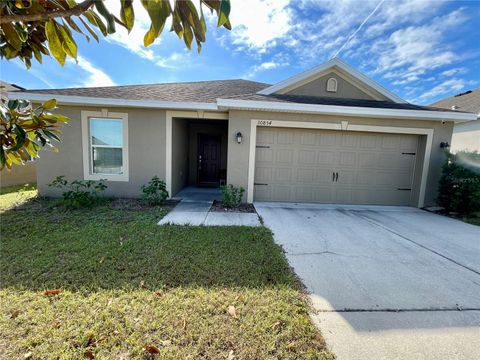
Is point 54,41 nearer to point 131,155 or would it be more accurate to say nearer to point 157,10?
point 157,10

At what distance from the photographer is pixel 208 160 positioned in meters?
9.88

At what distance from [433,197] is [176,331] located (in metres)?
8.22

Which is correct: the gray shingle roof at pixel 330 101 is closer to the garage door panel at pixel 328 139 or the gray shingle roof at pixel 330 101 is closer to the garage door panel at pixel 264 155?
the garage door panel at pixel 328 139

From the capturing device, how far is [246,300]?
2268 millimetres

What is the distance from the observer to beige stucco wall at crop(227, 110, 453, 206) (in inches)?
244

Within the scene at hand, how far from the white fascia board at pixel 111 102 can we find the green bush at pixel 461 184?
6918mm

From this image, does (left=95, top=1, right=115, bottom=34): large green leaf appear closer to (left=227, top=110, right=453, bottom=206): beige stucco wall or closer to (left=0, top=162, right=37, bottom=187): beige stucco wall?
(left=227, top=110, right=453, bottom=206): beige stucco wall

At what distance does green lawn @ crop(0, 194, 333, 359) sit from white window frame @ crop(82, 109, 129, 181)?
2852mm

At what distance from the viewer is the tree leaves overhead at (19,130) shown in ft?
4.26

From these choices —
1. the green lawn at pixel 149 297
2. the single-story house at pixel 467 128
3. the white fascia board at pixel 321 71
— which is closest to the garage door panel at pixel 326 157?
the white fascia board at pixel 321 71

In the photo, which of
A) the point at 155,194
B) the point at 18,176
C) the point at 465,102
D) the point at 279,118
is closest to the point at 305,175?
the point at 279,118

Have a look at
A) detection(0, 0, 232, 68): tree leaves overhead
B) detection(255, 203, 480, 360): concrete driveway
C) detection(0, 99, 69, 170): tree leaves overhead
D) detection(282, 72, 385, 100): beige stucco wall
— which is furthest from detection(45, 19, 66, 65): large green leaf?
detection(282, 72, 385, 100): beige stucco wall

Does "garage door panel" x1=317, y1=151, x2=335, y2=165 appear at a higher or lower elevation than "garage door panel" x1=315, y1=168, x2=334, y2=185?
higher

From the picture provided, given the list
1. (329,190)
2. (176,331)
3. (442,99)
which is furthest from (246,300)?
(442,99)
